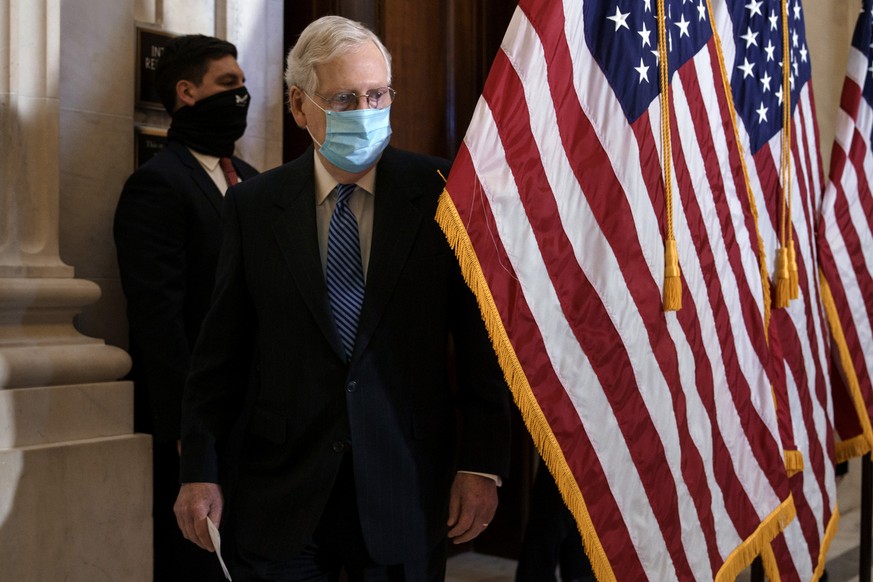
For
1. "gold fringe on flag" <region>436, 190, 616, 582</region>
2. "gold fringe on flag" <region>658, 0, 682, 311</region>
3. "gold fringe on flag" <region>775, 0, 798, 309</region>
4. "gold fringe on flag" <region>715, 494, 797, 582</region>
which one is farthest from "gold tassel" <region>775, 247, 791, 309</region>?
"gold fringe on flag" <region>436, 190, 616, 582</region>

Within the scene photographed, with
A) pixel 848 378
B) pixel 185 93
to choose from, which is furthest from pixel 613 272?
pixel 848 378

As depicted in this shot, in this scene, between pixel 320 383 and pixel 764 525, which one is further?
pixel 764 525

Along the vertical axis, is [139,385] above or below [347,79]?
below

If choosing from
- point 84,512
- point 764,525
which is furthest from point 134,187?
point 764,525

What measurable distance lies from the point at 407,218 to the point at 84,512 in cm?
144

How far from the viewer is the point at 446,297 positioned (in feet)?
7.32

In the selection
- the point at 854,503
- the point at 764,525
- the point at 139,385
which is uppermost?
the point at 139,385

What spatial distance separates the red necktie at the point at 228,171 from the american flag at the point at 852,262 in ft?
8.17

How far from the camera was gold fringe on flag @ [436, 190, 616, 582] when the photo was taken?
7.21 ft

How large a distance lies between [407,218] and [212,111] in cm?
132

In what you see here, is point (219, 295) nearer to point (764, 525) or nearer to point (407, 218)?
point (407, 218)

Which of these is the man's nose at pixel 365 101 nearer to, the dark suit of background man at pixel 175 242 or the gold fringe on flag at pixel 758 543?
the dark suit of background man at pixel 175 242

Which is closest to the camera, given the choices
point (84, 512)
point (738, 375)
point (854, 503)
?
point (84, 512)

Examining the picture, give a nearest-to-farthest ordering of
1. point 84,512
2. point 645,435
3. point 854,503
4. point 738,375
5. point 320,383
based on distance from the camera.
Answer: point 320,383 < point 645,435 < point 84,512 < point 738,375 < point 854,503
